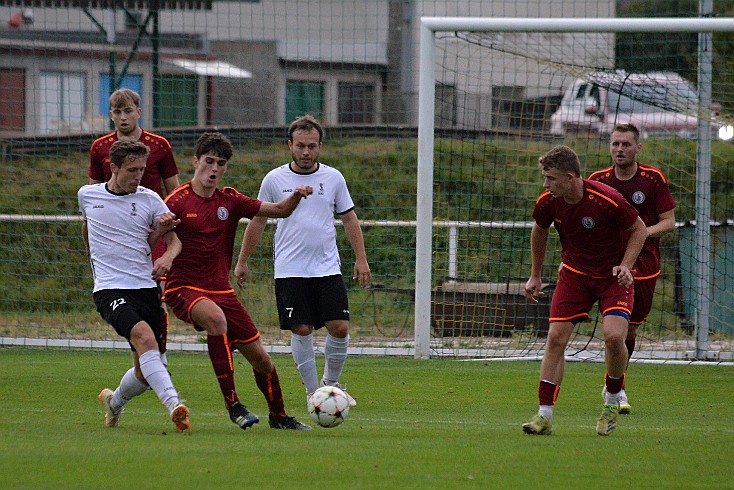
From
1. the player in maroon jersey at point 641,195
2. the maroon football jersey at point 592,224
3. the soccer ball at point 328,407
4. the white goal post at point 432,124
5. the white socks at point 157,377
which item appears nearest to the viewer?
the white socks at point 157,377

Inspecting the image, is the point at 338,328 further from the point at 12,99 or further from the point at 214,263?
the point at 12,99

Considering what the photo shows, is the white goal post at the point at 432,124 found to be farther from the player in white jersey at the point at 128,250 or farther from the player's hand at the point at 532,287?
the player in white jersey at the point at 128,250

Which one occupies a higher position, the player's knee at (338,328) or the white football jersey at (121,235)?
the white football jersey at (121,235)

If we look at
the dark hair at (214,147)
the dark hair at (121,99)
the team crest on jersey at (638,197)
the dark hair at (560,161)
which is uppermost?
the dark hair at (121,99)

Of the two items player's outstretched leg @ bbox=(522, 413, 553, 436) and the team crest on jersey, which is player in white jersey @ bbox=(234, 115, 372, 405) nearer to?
player's outstretched leg @ bbox=(522, 413, 553, 436)

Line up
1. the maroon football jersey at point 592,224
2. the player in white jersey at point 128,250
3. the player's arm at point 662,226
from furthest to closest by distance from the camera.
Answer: the player's arm at point 662,226, the maroon football jersey at point 592,224, the player in white jersey at point 128,250

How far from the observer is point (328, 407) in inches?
272

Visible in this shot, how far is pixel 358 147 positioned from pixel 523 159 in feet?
8.37

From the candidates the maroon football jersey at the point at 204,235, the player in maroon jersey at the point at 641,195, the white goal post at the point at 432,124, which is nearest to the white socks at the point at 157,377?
the maroon football jersey at the point at 204,235

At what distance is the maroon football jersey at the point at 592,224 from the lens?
284 inches

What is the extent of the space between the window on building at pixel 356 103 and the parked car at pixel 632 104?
3021mm

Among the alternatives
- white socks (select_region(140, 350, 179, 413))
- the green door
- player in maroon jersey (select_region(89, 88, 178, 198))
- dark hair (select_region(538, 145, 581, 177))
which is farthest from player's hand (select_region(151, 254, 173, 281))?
the green door

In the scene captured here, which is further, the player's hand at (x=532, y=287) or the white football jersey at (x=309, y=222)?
the white football jersey at (x=309, y=222)

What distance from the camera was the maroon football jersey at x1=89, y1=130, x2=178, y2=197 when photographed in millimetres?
8688
